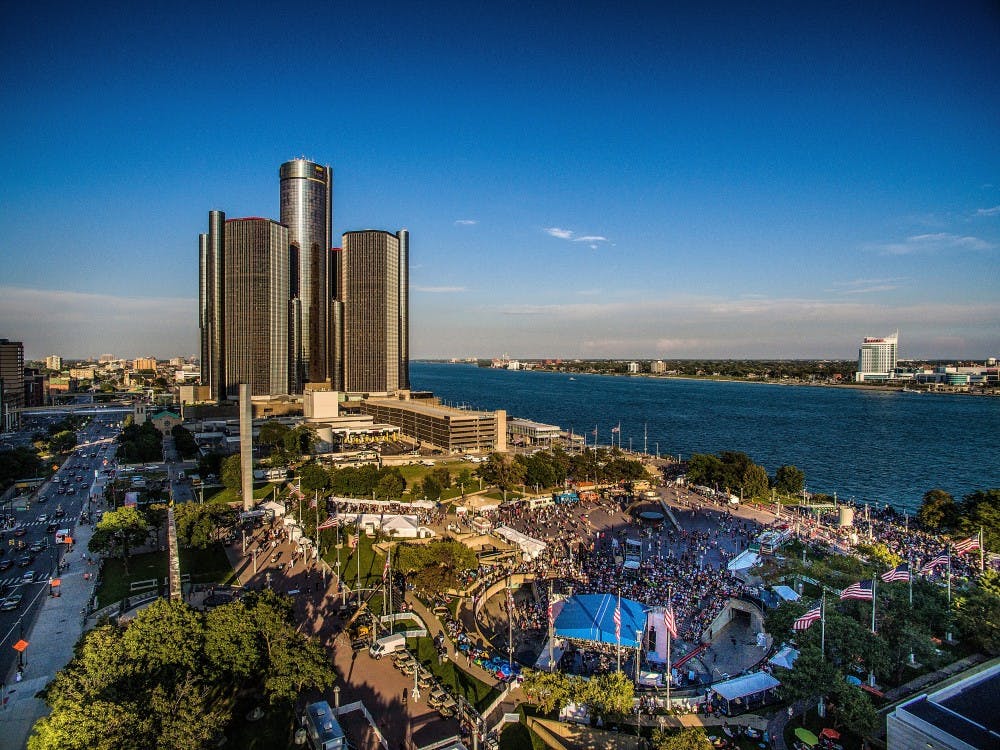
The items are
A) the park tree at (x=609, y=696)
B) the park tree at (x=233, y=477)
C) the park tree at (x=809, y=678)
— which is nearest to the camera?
the park tree at (x=609, y=696)

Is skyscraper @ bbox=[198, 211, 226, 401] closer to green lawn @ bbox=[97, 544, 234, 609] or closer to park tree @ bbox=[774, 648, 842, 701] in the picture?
green lawn @ bbox=[97, 544, 234, 609]

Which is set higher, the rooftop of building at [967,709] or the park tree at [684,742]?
the rooftop of building at [967,709]

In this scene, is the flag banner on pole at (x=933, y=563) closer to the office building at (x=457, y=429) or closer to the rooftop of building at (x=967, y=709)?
the rooftop of building at (x=967, y=709)

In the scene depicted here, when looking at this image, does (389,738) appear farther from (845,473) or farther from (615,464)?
(845,473)

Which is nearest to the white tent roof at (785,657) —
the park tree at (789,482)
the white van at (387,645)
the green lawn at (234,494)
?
the white van at (387,645)

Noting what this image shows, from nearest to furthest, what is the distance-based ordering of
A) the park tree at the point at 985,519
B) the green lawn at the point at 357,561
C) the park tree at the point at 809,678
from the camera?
the park tree at the point at 809,678 → the green lawn at the point at 357,561 → the park tree at the point at 985,519

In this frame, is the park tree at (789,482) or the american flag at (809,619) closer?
the american flag at (809,619)

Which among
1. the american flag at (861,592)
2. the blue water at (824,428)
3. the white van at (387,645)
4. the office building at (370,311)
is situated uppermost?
the office building at (370,311)

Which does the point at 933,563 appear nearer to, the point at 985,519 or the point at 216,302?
the point at 985,519
